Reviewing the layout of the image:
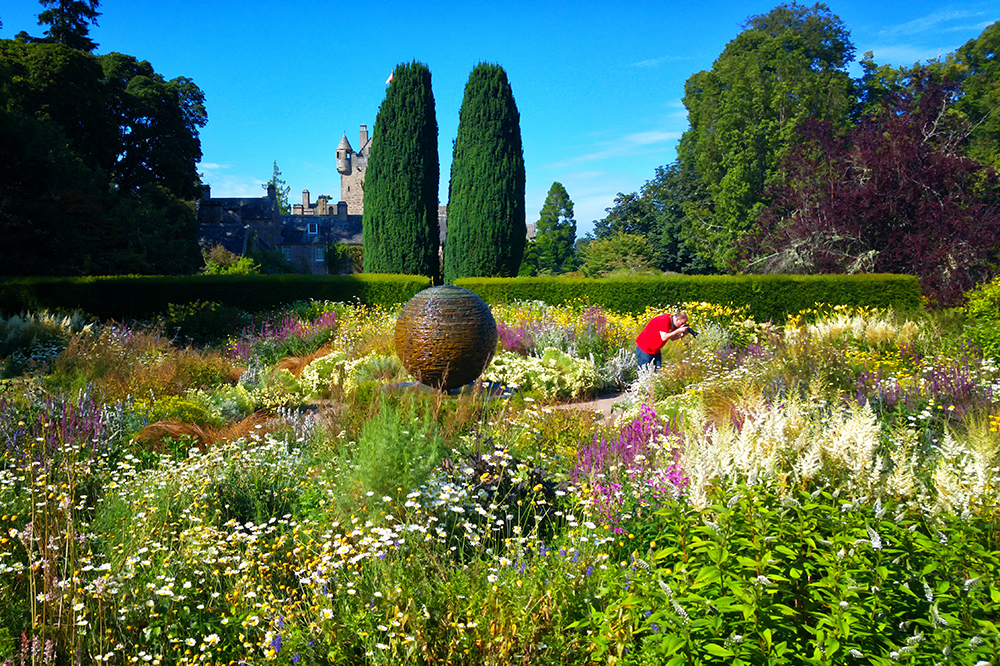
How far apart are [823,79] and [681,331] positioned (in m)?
25.3

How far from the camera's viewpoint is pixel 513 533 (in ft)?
12.6

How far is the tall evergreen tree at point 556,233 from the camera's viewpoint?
44.5 meters

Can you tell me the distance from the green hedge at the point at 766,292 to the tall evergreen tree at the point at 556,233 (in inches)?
1125

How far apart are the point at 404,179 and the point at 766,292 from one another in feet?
48.6

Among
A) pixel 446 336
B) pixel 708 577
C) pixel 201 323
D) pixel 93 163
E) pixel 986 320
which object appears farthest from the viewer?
pixel 93 163

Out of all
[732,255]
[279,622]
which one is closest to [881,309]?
[732,255]

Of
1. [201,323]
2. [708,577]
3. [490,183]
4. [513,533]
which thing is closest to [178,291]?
[201,323]

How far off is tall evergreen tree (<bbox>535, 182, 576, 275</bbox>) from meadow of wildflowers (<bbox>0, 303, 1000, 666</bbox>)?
3789 centimetres

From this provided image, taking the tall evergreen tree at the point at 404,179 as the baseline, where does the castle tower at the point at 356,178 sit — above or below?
above

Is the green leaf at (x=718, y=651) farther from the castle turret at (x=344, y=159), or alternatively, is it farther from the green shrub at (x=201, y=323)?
the castle turret at (x=344, y=159)

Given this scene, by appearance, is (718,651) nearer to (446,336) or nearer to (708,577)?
(708,577)

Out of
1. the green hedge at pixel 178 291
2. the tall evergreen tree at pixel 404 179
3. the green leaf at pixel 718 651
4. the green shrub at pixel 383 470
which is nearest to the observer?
the green leaf at pixel 718 651

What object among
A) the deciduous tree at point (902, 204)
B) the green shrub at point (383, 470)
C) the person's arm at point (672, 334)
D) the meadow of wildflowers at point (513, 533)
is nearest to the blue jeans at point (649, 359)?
the person's arm at point (672, 334)

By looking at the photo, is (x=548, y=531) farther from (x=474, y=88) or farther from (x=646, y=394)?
(x=474, y=88)
